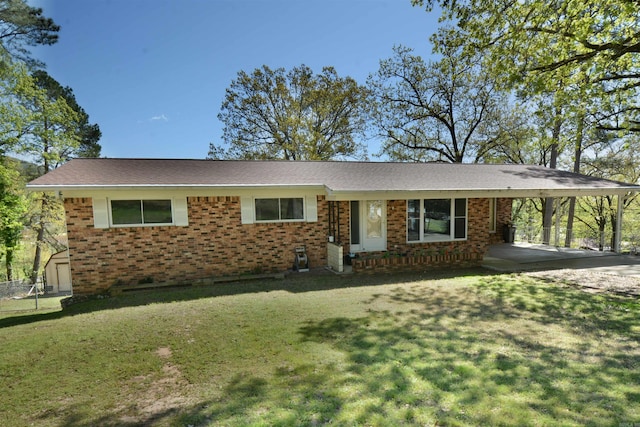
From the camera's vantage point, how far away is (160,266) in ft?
30.3

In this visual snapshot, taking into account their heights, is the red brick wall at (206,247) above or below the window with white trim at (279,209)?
below

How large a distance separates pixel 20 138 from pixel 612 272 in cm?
2914

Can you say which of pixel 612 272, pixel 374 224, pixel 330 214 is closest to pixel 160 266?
pixel 330 214

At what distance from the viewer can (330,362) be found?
4.32m

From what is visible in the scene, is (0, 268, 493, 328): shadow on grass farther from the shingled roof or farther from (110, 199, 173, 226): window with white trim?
the shingled roof

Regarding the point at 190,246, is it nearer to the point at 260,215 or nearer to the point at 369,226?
the point at 260,215

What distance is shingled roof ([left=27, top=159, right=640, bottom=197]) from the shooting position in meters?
8.83

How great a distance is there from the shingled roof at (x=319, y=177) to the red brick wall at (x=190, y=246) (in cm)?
73

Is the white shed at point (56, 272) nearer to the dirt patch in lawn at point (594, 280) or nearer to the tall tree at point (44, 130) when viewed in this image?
the tall tree at point (44, 130)

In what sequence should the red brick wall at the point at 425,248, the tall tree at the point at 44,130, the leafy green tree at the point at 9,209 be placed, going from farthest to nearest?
1. the tall tree at the point at 44,130
2. the leafy green tree at the point at 9,209
3. the red brick wall at the point at 425,248

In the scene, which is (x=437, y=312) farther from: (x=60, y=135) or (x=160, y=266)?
(x=60, y=135)

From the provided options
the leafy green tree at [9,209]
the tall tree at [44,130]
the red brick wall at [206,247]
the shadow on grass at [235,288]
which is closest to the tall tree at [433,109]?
the red brick wall at [206,247]

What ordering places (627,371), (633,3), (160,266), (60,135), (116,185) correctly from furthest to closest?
(60,135) < (160,266) < (116,185) < (633,3) < (627,371)

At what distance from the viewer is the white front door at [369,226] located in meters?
11.4
